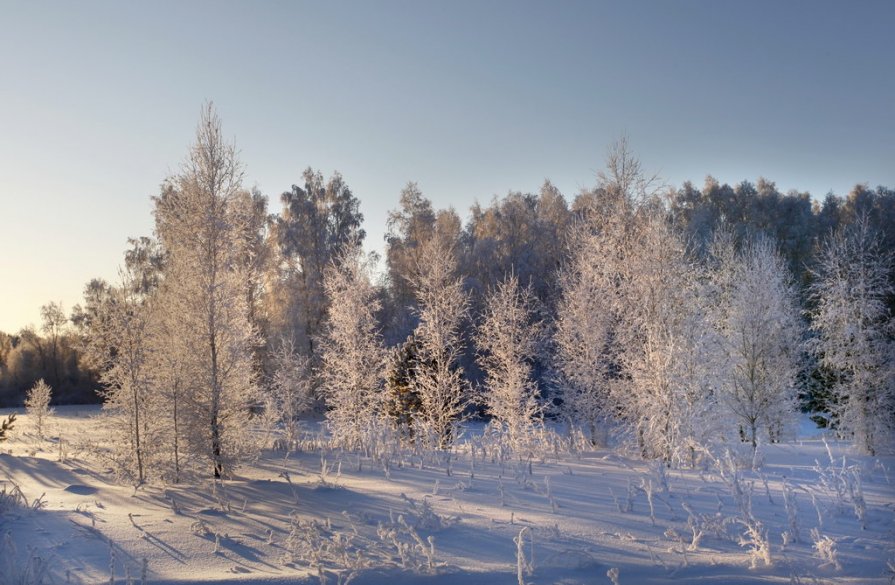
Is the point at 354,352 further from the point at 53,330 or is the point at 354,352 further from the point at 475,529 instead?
the point at 53,330

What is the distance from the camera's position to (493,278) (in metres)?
36.5

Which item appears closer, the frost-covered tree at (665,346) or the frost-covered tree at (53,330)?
the frost-covered tree at (665,346)

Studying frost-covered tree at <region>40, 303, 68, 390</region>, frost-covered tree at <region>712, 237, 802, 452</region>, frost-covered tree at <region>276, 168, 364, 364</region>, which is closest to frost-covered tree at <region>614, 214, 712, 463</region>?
frost-covered tree at <region>712, 237, 802, 452</region>

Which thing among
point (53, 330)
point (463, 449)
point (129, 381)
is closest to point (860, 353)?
point (463, 449)

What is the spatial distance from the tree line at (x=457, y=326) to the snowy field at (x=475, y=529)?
2200mm

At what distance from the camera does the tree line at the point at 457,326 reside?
37.5 ft

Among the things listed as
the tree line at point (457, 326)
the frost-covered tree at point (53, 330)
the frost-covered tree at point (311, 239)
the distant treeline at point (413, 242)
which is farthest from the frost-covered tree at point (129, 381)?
the frost-covered tree at point (53, 330)

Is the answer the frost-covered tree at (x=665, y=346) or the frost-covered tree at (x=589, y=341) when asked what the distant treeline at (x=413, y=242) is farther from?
the frost-covered tree at (x=665, y=346)

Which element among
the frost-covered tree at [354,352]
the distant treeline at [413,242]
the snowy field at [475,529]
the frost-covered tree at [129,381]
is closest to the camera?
the snowy field at [475,529]

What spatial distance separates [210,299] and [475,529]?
666 centimetres

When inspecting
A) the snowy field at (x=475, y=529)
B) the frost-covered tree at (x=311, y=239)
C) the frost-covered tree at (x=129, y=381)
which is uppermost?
the frost-covered tree at (x=311, y=239)

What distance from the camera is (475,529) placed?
686 centimetres

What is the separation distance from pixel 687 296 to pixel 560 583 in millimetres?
10158

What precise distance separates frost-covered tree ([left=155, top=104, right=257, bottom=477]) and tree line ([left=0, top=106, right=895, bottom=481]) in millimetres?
33
